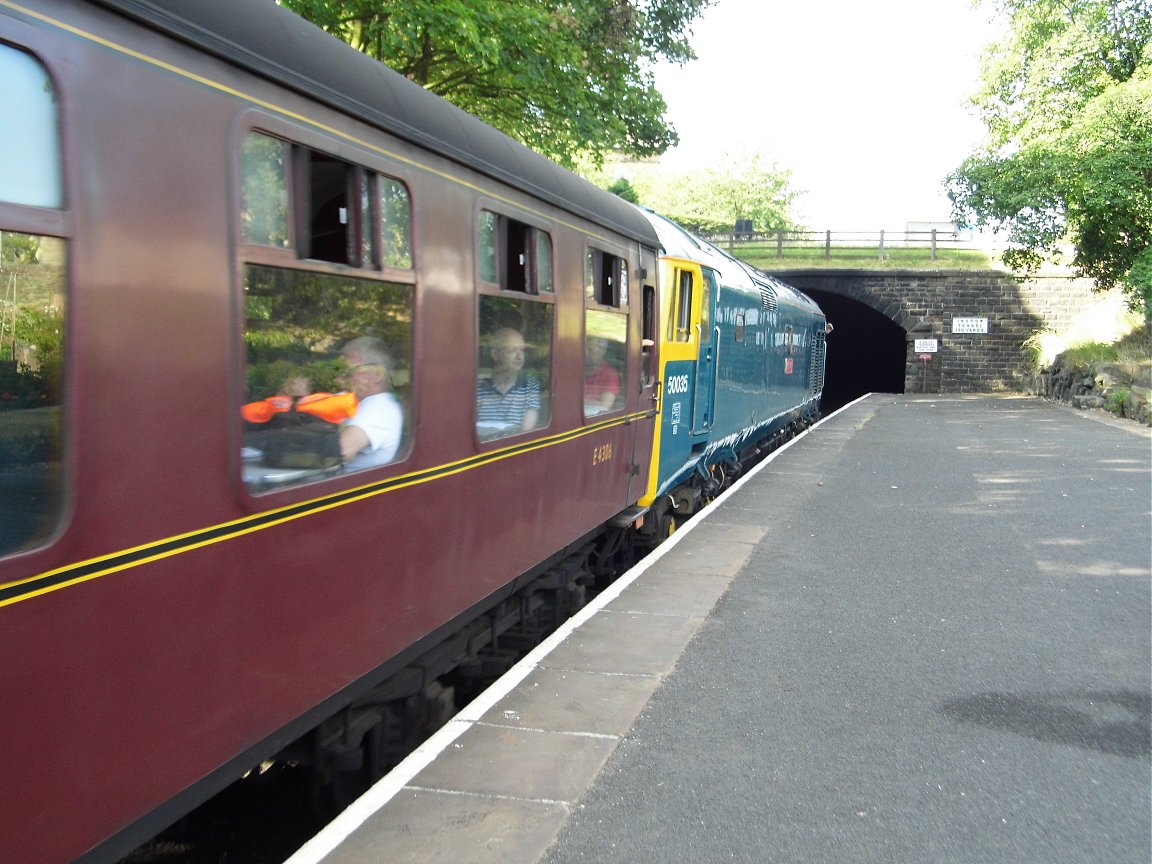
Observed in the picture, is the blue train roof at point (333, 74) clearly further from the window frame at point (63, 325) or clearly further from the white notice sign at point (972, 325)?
the white notice sign at point (972, 325)

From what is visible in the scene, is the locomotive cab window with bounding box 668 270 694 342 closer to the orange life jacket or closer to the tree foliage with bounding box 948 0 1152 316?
the orange life jacket

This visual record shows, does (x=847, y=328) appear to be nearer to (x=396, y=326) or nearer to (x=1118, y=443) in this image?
(x=1118, y=443)

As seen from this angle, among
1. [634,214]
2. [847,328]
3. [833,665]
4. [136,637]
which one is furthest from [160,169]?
[847,328]

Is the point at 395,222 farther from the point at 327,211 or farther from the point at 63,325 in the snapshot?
the point at 63,325

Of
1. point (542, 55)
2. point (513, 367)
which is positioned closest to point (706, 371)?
point (513, 367)

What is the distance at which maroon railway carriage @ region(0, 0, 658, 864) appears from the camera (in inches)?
88.6

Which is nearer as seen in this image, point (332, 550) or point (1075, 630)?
point (332, 550)

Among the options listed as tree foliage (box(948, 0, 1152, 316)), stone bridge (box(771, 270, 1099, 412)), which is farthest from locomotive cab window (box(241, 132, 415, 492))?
stone bridge (box(771, 270, 1099, 412))

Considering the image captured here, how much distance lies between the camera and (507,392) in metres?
4.87

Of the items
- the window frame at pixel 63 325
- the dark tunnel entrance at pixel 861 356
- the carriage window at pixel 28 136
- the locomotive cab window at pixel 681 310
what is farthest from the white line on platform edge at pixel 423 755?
the dark tunnel entrance at pixel 861 356

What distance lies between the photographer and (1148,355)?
2275 cm

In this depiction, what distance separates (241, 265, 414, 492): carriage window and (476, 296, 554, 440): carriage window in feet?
2.41

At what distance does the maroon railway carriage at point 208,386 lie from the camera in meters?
2.25

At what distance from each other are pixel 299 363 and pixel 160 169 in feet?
2.49
